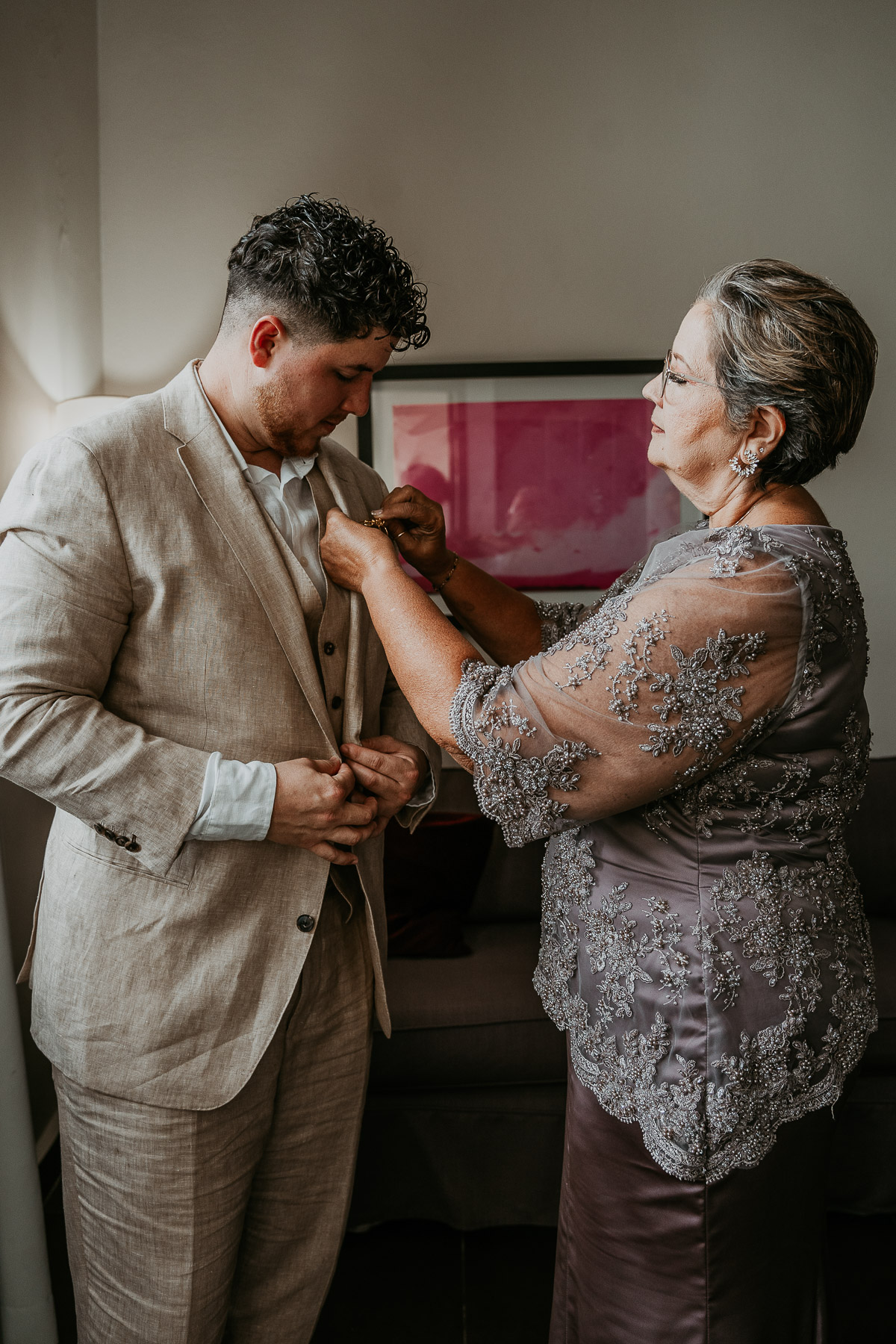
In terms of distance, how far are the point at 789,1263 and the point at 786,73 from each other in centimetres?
317

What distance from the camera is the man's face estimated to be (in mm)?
1268

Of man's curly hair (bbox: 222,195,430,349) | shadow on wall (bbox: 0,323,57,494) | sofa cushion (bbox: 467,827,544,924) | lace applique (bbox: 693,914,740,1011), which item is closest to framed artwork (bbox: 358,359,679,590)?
sofa cushion (bbox: 467,827,544,924)

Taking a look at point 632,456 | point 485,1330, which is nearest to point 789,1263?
point 485,1330

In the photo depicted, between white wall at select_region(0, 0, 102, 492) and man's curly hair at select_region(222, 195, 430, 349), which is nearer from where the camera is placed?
man's curly hair at select_region(222, 195, 430, 349)

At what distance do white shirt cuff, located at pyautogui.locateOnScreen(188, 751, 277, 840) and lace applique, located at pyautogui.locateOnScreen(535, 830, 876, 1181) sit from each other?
47 centimetres

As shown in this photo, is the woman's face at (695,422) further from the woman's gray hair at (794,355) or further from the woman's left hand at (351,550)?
the woman's left hand at (351,550)

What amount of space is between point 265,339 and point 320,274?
4.5 inches

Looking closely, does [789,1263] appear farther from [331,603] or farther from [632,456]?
[632,456]

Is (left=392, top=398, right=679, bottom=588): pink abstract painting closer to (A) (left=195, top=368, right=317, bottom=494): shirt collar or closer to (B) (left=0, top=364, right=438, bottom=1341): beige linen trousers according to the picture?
(A) (left=195, top=368, right=317, bottom=494): shirt collar

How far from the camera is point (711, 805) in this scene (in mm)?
1229

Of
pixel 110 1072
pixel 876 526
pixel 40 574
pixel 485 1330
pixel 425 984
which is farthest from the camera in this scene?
pixel 876 526

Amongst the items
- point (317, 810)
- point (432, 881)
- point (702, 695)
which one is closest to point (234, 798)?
point (317, 810)

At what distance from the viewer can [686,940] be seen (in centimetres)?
123

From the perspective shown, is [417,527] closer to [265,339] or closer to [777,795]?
[265,339]
